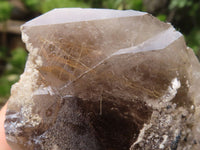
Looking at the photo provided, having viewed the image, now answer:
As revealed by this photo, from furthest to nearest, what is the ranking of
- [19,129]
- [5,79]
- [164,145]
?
1. [5,79]
2. [19,129]
3. [164,145]

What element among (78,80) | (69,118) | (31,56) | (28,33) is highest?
(28,33)

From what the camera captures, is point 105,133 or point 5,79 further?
point 5,79

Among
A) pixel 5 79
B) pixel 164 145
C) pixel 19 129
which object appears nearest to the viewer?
pixel 164 145

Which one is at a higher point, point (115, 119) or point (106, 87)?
point (106, 87)

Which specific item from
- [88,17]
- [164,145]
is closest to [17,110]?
[88,17]

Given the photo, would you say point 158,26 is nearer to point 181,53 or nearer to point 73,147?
point 181,53

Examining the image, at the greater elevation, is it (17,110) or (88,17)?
(88,17)
